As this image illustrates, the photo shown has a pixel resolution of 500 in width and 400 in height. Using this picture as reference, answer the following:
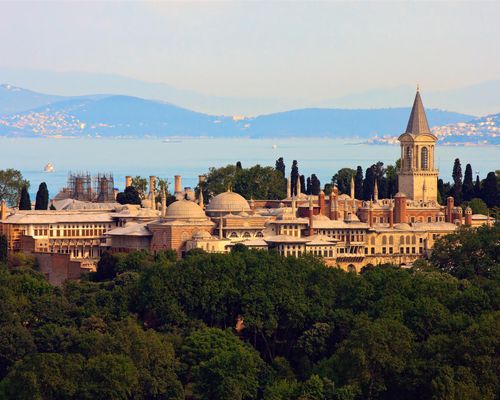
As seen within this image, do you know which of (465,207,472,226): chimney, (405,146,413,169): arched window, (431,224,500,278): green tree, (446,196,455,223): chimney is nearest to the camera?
(431,224,500,278): green tree

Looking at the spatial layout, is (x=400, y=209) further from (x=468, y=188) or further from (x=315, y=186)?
(x=315, y=186)

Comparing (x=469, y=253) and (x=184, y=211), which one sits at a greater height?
(x=184, y=211)

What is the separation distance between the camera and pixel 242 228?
7438cm

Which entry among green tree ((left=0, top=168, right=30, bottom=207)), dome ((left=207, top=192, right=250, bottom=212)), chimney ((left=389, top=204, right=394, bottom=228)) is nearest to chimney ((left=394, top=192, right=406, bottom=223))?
chimney ((left=389, top=204, right=394, bottom=228))

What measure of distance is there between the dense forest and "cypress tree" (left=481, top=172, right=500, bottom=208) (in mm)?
22493

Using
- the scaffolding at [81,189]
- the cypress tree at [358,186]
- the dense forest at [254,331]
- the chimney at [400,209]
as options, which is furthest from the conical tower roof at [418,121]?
the dense forest at [254,331]

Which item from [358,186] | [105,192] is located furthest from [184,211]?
[105,192]

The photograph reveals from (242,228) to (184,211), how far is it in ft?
8.61

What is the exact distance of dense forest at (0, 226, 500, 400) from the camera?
4922cm

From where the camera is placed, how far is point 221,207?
76688 mm

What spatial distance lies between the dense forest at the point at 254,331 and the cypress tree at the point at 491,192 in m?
22.5

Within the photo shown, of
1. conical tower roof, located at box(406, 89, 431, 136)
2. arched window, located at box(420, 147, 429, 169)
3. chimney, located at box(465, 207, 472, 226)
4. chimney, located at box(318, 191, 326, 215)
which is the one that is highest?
conical tower roof, located at box(406, 89, 431, 136)

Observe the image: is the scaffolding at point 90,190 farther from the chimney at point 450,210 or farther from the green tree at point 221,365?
the green tree at point 221,365

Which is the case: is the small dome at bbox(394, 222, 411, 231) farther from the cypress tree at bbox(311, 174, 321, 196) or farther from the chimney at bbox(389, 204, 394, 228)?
the cypress tree at bbox(311, 174, 321, 196)
